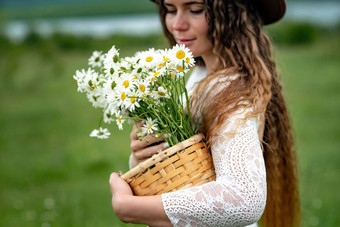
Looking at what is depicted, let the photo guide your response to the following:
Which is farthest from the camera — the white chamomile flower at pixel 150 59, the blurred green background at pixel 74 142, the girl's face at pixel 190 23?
the blurred green background at pixel 74 142

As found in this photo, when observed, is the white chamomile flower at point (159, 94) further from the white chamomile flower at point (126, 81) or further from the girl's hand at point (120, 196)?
the girl's hand at point (120, 196)

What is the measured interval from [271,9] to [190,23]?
0.48m

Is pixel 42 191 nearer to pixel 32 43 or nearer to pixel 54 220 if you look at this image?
pixel 54 220

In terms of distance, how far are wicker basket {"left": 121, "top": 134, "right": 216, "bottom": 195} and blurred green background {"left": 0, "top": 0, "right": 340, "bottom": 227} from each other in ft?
3.09

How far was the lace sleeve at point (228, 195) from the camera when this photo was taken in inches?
64.8

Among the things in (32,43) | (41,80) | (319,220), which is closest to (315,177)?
(319,220)

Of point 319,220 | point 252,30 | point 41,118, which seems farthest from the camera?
point 41,118

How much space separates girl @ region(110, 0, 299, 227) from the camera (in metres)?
1.66

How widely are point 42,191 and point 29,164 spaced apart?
110 cm

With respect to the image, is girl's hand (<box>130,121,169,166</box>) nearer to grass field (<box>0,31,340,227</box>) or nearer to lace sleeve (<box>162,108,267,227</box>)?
lace sleeve (<box>162,108,267,227</box>)

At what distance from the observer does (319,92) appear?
969 cm

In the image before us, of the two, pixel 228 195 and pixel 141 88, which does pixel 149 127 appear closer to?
pixel 141 88

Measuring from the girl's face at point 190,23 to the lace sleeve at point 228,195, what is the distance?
587 millimetres

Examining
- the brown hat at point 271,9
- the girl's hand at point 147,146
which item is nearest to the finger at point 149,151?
the girl's hand at point 147,146
